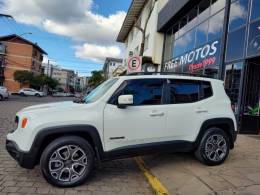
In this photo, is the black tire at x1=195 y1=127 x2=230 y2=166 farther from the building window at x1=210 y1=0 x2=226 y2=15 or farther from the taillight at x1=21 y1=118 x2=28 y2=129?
the building window at x1=210 y1=0 x2=226 y2=15

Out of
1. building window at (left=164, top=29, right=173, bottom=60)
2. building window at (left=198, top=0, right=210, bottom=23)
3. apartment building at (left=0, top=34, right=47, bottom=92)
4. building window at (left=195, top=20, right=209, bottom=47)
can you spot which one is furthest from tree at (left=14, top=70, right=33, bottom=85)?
building window at (left=198, top=0, right=210, bottom=23)

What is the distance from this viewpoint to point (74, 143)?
15.2 feet

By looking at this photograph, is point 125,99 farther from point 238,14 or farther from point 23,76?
point 23,76

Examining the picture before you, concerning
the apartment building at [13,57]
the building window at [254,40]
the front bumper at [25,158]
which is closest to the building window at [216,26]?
the building window at [254,40]

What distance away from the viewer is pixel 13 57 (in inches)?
2532

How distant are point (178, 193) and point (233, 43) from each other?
8.41 meters

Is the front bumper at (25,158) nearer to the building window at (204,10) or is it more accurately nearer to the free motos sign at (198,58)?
the free motos sign at (198,58)

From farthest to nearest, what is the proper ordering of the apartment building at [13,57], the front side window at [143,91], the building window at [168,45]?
the apartment building at [13,57], the building window at [168,45], the front side window at [143,91]

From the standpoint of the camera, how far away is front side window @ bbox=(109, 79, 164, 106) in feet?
17.0

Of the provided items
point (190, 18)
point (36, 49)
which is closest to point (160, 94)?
point (190, 18)

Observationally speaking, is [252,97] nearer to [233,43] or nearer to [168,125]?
[233,43]

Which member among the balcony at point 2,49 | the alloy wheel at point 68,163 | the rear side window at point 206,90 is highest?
the balcony at point 2,49

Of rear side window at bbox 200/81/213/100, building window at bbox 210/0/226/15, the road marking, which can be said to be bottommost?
the road marking

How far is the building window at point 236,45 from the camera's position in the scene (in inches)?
427
